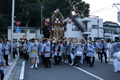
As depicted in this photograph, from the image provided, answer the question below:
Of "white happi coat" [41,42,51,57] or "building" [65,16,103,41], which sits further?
"building" [65,16,103,41]

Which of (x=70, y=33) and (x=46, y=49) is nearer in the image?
(x=46, y=49)

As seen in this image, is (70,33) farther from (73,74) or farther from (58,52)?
(73,74)

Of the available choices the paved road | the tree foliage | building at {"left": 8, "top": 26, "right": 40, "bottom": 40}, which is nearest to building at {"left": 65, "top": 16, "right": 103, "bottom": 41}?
the tree foliage

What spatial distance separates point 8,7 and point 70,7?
16.8m

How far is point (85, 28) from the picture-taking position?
129 ft

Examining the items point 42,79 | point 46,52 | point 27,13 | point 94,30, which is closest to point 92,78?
point 42,79

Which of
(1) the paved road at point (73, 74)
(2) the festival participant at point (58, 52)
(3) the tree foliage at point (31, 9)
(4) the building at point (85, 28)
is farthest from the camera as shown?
(3) the tree foliage at point (31, 9)

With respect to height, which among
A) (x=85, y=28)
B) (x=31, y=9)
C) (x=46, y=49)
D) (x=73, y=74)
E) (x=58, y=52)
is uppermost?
(x=31, y=9)

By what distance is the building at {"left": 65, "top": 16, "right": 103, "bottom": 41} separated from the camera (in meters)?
37.7

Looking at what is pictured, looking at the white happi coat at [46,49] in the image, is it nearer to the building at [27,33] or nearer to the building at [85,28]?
the building at [85,28]

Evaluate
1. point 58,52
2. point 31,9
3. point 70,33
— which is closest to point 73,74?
point 58,52

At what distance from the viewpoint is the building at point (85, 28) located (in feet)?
124

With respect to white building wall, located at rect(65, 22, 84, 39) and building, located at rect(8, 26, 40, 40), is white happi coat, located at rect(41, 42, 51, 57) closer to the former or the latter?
white building wall, located at rect(65, 22, 84, 39)

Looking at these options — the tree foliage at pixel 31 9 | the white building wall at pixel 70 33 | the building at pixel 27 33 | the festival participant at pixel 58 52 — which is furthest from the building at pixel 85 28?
the festival participant at pixel 58 52
